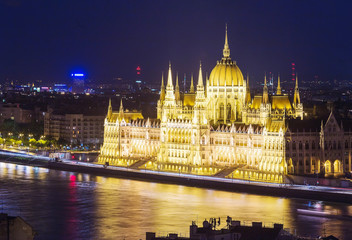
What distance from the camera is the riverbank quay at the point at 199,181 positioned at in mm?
86625

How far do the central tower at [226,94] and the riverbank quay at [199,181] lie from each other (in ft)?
30.6

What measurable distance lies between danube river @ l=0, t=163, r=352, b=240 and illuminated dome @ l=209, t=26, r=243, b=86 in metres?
14.6

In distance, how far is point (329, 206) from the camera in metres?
82.4

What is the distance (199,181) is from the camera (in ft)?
318

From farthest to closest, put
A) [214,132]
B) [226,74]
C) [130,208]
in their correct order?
[226,74] → [214,132] → [130,208]

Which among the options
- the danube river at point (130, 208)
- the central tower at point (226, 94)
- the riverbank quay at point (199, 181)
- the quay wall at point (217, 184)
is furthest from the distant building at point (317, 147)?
the central tower at point (226, 94)

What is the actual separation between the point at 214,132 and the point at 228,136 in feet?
6.36

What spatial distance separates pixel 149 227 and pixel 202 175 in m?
30.3

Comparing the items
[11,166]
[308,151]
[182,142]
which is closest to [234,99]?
[182,142]

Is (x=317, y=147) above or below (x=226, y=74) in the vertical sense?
below

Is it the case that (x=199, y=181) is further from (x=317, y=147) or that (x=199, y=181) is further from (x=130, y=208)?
(x=130, y=208)

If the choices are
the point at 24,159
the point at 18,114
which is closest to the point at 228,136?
the point at 24,159

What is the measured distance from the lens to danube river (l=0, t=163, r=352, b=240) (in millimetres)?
70188

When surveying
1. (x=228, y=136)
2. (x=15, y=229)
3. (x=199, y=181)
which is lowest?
(x=15, y=229)
